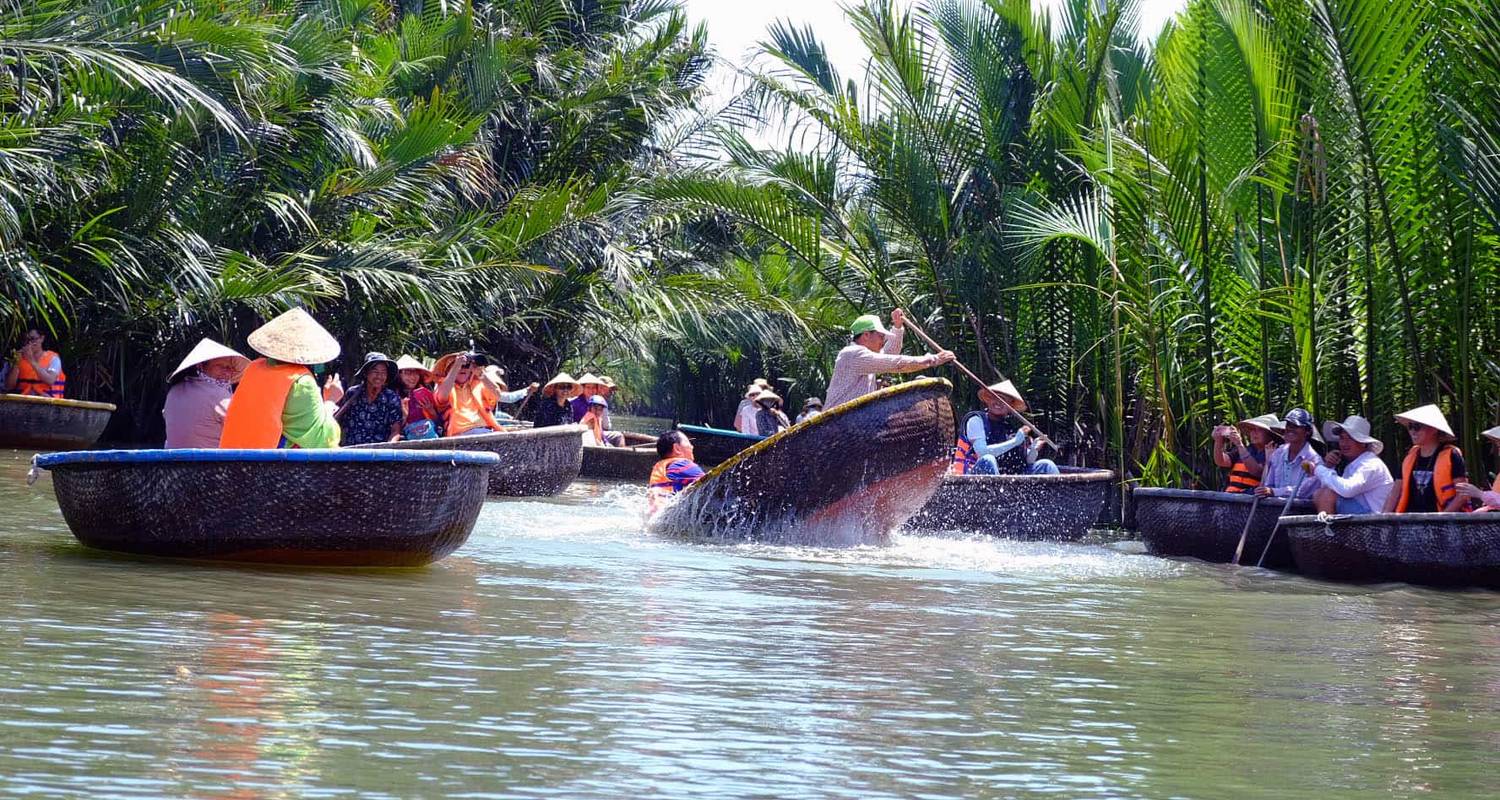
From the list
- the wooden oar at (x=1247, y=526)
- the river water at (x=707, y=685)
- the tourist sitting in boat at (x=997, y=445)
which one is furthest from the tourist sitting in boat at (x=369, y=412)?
the wooden oar at (x=1247, y=526)

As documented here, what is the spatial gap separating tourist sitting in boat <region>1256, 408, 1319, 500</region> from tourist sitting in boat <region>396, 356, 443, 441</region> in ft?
20.6

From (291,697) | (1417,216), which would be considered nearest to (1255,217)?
(1417,216)

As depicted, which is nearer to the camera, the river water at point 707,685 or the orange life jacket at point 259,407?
the river water at point 707,685

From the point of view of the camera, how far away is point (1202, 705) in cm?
576

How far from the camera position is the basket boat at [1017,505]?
13055 millimetres

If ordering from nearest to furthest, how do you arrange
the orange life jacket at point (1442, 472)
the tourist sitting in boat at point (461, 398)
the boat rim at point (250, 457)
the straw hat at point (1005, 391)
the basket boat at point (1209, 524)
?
the boat rim at point (250, 457) < the orange life jacket at point (1442, 472) < the basket boat at point (1209, 524) < the straw hat at point (1005, 391) < the tourist sitting in boat at point (461, 398)

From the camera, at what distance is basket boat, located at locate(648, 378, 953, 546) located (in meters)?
11.1

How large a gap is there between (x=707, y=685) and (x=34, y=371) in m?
14.7

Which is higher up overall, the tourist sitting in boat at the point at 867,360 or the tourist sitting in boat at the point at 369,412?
the tourist sitting in boat at the point at 867,360

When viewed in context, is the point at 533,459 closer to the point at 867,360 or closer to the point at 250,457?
the point at 867,360

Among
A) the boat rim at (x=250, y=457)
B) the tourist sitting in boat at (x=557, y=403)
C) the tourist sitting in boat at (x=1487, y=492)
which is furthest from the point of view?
the tourist sitting in boat at (x=557, y=403)

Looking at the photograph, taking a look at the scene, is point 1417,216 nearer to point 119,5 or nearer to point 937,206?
point 937,206

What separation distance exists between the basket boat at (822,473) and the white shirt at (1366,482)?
221cm

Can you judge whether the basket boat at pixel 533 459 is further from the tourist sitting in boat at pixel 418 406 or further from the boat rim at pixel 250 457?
the boat rim at pixel 250 457
